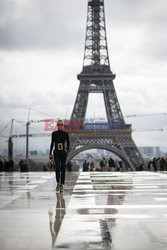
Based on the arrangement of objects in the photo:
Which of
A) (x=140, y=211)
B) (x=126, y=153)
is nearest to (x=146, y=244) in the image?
(x=140, y=211)

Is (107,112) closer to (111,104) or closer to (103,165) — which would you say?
(111,104)

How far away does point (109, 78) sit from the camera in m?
67.9

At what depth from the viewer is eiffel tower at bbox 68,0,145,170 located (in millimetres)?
65500

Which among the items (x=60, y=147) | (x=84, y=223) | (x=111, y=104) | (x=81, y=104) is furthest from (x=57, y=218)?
(x=111, y=104)

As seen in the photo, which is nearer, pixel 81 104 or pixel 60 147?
pixel 60 147

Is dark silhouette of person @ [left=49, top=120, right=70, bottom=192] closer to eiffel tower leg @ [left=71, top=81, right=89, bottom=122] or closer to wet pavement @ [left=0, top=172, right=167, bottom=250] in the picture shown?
wet pavement @ [left=0, top=172, right=167, bottom=250]

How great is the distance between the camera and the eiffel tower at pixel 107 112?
65500 mm

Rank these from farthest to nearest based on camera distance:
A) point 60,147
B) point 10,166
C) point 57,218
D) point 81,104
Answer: point 81,104 < point 10,166 < point 60,147 < point 57,218

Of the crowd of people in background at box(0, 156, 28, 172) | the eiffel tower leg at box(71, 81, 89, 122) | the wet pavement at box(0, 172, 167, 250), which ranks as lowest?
the wet pavement at box(0, 172, 167, 250)

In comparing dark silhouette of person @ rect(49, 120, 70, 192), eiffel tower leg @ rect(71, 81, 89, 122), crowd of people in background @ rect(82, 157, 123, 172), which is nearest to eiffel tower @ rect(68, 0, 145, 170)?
eiffel tower leg @ rect(71, 81, 89, 122)

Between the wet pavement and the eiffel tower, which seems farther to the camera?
the eiffel tower

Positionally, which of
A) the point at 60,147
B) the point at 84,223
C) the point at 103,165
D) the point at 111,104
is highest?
the point at 111,104

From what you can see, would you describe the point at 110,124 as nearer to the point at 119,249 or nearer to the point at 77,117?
the point at 77,117

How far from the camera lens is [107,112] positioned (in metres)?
67.9
